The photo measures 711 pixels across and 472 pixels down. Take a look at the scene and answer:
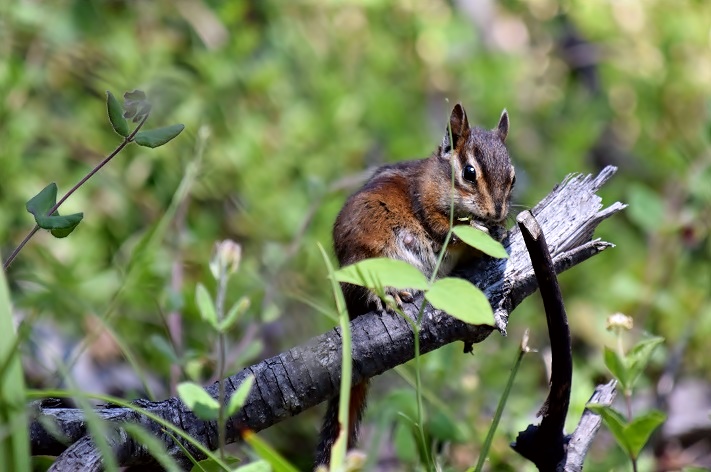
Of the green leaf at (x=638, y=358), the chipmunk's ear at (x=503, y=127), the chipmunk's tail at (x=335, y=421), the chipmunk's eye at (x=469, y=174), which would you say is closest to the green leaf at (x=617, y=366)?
the green leaf at (x=638, y=358)

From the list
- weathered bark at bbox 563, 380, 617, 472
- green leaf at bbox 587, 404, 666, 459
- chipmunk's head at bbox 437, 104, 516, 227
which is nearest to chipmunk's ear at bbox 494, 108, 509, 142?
chipmunk's head at bbox 437, 104, 516, 227

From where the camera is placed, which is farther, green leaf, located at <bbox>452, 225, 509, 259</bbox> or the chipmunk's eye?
the chipmunk's eye

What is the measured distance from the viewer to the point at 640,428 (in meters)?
1.54

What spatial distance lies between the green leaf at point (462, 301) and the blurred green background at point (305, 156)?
3.10 ft

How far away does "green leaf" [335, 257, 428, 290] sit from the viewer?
148 centimetres

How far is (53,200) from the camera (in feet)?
5.52

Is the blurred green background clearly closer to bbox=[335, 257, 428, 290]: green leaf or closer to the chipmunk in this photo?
the chipmunk

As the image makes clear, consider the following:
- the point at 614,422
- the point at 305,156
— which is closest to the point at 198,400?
the point at 614,422

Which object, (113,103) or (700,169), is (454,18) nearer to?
(700,169)

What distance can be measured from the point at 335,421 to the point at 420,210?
2.16 ft

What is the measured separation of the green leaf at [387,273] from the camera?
148cm

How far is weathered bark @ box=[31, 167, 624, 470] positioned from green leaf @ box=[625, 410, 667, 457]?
1.12 ft

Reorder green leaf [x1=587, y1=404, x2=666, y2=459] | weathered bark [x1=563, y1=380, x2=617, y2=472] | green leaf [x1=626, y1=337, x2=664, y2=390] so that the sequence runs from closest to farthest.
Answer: green leaf [x1=587, y1=404, x2=666, y2=459], green leaf [x1=626, y1=337, x2=664, y2=390], weathered bark [x1=563, y1=380, x2=617, y2=472]

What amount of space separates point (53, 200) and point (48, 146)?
2519 mm
